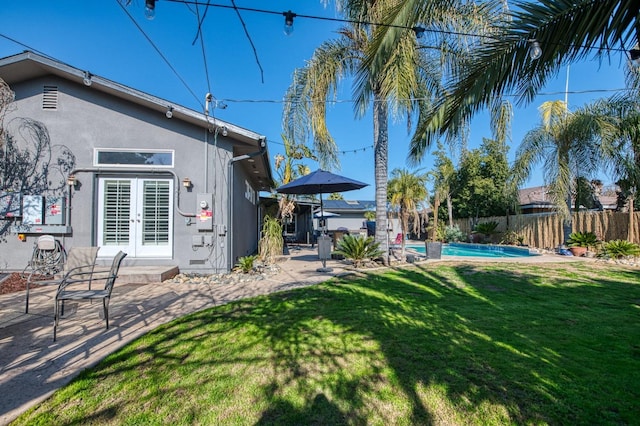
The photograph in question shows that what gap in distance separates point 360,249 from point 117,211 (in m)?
6.42

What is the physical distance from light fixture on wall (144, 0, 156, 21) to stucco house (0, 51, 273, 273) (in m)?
3.21

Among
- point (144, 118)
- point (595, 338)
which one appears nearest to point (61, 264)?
point (144, 118)

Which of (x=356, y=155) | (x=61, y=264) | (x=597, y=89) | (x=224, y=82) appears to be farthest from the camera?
(x=356, y=155)

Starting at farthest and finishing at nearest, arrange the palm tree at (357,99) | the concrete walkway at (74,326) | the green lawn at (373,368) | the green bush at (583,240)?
the green bush at (583,240) < the palm tree at (357,99) < the concrete walkway at (74,326) < the green lawn at (373,368)

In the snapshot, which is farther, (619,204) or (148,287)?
(619,204)

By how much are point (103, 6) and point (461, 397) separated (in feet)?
29.7

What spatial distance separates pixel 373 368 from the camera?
2789 millimetres

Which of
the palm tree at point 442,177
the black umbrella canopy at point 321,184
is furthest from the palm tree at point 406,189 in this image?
the black umbrella canopy at point 321,184

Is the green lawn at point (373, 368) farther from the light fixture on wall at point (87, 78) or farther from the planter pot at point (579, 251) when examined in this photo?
the planter pot at point (579, 251)

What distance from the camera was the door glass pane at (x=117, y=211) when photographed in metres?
7.68

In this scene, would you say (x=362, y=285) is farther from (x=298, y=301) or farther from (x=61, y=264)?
(x=61, y=264)

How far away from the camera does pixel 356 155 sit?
619 inches

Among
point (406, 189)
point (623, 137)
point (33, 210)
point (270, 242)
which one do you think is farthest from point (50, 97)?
point (406, 189)

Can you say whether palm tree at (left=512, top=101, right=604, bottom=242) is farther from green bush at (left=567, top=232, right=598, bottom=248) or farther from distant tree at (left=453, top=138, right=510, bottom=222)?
distant tree at (left=453, top=138, right=510, bottom=222)
